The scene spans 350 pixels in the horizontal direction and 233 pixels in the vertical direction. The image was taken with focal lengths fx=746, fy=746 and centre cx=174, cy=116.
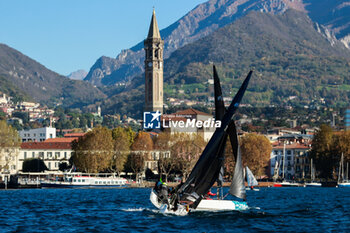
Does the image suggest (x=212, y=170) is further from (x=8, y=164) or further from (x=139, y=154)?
(x=8, y=164)

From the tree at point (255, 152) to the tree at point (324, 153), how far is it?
9.79 meters

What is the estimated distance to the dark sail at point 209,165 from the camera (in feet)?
186

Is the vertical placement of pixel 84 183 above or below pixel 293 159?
below

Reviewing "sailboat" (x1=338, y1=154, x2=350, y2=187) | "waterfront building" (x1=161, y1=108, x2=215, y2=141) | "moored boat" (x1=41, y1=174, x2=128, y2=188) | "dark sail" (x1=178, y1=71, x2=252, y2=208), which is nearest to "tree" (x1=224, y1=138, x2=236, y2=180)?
"sailboat" (x1=338, y1=154, x2=350, y2=187)

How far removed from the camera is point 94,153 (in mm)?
138625

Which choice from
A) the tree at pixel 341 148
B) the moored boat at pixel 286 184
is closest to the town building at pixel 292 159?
the moored boat at pixel 286 184

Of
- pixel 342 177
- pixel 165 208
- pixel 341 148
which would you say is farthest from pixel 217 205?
pixel 342 177

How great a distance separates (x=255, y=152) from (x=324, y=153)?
45.3ft

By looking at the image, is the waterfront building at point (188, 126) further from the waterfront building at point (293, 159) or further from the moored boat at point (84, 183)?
the moored boat at point (84, 183)

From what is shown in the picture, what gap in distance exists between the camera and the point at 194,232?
48.1 meters

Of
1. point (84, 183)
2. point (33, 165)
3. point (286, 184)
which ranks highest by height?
point (33, 165)

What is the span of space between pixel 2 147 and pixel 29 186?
1523cm

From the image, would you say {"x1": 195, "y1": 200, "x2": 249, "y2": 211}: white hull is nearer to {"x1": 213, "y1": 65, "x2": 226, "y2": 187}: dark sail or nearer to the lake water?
the lake water

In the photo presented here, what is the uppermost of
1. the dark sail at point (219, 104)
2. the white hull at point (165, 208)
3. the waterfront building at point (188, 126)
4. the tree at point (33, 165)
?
the waterfront building at point (188, 126)
